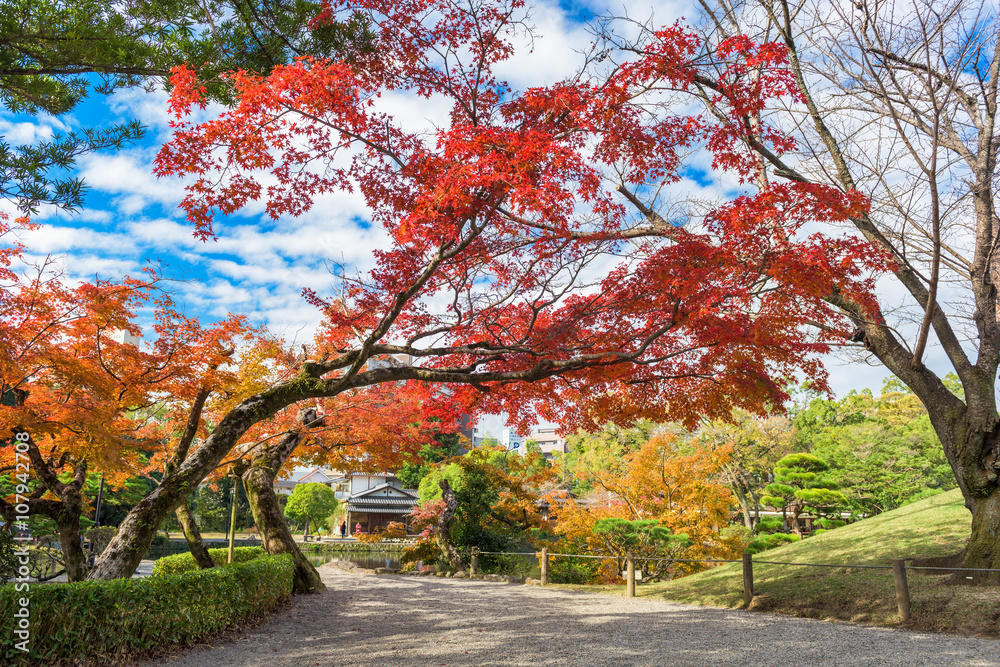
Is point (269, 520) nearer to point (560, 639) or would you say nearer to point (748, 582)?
point (560, 639)

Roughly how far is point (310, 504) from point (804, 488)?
77.3ft

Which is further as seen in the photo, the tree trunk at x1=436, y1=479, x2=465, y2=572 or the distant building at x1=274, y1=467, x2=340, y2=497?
the distant building at x1=274, y1=467, x2=340, y2=497

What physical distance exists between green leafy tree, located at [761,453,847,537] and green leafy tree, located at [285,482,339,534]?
22305 millimetres

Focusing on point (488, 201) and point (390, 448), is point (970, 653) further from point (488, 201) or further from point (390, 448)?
point (390, 448)

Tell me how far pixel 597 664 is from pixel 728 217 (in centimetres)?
509

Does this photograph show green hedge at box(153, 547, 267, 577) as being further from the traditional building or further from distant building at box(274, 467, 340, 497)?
distant building at box(274, 467, 340, 497)

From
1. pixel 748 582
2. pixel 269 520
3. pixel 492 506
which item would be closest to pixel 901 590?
pixel 748 582

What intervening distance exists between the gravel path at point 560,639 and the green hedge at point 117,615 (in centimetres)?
27

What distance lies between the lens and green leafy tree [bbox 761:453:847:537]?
54.4ft

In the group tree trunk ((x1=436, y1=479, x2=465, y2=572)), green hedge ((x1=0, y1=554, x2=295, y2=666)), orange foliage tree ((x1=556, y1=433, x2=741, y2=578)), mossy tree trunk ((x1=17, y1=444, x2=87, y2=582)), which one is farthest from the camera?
tree trunk ((x1=436, y1=479, x2=465, y2=572))

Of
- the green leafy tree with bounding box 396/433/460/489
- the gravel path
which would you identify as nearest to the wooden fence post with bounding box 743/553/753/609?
the gravel path

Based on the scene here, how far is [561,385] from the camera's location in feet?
27.0

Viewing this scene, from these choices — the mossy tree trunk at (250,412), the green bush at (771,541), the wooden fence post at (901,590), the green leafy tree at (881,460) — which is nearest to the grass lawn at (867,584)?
the wooden fence post at (901,590)

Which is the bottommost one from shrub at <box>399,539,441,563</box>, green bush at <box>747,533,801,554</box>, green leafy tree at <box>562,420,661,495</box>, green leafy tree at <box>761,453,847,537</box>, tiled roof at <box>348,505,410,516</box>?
shrub at <box>399,539,441,563</box>
